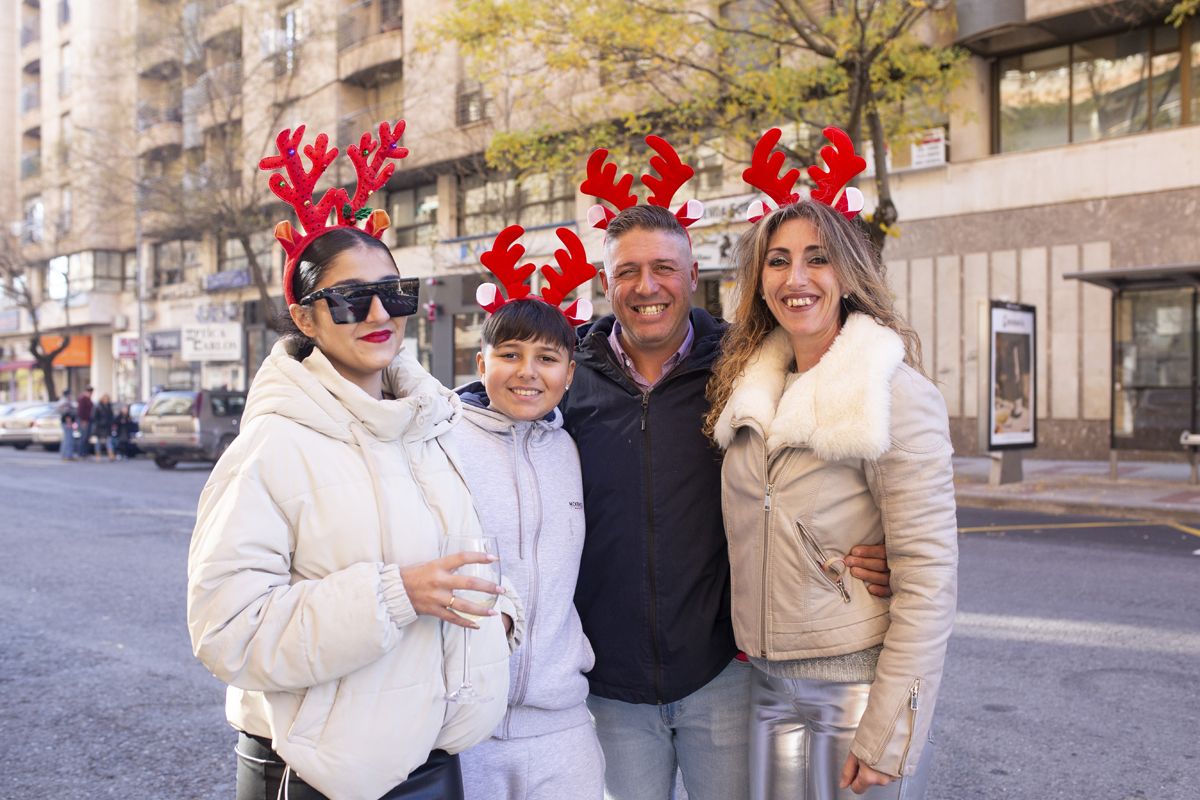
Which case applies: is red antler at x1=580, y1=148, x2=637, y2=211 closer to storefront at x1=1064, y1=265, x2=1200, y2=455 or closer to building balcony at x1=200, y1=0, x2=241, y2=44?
storefront at x1=1064, y1=265, x2=1200, y2=455

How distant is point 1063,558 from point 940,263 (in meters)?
10.9

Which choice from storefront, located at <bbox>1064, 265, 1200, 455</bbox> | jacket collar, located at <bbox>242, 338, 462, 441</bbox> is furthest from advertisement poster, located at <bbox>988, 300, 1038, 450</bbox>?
jacket collar, located at <bbox>242, 338, 462, 441</bbox>

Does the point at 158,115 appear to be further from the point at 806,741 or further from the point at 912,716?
the point at 912,716

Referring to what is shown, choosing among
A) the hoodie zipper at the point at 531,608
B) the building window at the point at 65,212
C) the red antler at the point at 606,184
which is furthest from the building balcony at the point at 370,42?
the hoodie zipper at the point at 531,608

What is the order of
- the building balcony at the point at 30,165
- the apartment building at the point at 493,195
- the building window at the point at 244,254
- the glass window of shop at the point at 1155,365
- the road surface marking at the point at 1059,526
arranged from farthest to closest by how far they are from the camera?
the building balcony at the point at 30,165 → the building window at the point at 244,254 → the apartment building at the point at 493,195 → the glass window of shop at the point at 1155,365 → the road surface marking at the point at 1059,526

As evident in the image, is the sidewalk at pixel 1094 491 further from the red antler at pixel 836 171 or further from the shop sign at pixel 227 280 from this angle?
the shop sign at pixel 227 280

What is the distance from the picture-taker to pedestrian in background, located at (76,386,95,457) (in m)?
22.9

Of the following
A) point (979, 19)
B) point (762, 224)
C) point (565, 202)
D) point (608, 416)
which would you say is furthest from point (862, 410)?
point (565, 202)

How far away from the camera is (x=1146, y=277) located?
44.8 ft

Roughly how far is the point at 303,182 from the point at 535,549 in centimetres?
102

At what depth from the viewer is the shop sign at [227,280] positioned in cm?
3428

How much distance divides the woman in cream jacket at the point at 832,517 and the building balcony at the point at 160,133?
38.5 meters

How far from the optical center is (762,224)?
2447mm

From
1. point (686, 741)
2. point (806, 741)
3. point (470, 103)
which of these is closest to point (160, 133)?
point (470, 103)
